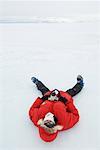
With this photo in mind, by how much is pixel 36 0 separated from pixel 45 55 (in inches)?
12.9

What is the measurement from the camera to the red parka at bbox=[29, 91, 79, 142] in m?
1.16

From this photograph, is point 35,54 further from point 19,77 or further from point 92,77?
point 92,77

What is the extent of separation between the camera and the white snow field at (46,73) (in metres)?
1.17

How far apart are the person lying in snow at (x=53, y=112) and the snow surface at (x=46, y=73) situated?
2cm

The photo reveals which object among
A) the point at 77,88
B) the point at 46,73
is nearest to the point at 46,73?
the point at 46,73

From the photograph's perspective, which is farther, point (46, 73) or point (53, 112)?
point (46, 73)

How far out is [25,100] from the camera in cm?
128

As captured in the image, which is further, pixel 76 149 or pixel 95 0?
pixel 95 0

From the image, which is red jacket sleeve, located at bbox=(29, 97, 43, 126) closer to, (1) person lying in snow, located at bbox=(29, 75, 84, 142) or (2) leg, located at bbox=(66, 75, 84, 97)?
(1) person lying in snow, located at bbox=(29, 75, 84, 142)

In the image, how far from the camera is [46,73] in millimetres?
1371

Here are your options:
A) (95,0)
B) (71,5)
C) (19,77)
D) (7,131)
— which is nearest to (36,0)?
(71,5)

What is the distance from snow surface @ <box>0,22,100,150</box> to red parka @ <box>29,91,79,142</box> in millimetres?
23

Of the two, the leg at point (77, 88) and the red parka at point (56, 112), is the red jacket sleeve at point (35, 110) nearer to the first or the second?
the red parka at point (56, 112)

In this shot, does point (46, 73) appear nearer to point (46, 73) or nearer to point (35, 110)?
point (46, 73)
